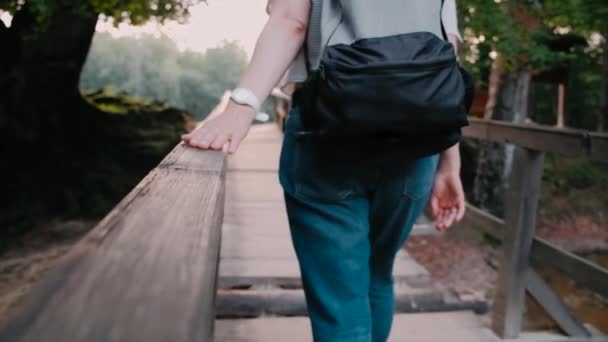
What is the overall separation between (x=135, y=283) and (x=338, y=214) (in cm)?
78

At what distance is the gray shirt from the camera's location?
3.74 ft

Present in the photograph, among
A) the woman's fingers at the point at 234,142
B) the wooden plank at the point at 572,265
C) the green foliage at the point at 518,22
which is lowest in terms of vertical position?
the wooden plank at the point at 572,265

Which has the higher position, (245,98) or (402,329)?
(245,98)

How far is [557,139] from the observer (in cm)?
234

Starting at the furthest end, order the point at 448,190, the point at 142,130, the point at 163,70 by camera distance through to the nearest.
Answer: the point at 163,70, the point at 142,130, the point at 448,190

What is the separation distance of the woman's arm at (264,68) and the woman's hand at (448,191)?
0.53m

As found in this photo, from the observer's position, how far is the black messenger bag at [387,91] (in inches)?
42.4

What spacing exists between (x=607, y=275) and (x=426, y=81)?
1.64 m

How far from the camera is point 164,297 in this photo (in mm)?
478

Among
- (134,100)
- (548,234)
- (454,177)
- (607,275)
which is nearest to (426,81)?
(454,177)

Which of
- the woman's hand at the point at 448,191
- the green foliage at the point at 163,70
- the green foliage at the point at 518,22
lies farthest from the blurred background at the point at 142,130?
the green foliage at the point at 163,70

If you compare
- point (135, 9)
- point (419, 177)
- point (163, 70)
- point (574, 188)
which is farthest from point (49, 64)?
point (163, 70)

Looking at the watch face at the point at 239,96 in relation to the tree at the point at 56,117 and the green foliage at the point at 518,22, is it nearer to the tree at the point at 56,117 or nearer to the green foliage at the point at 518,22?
the green foliage at the point at 518,22

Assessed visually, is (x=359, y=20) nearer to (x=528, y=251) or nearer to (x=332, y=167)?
(x=332, y=167)
